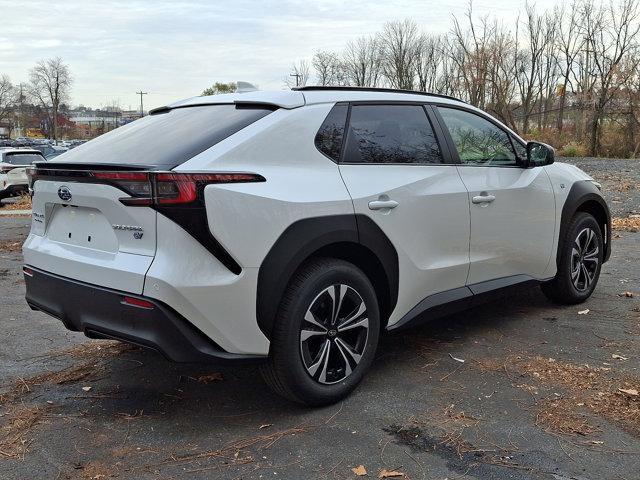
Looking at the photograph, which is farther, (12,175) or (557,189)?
(12,175)

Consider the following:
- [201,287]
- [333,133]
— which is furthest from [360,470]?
[333,133]

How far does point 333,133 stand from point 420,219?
764 mm

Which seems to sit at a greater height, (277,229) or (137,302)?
(277,229)

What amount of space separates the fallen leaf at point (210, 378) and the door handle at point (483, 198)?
2053 millimetres

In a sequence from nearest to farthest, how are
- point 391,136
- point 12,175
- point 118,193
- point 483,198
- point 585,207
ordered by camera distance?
1. point 118,193
2. point 391,136
3. point 483,198
4. point 585,207
5. point 12,175

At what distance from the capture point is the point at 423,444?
9.91 ft

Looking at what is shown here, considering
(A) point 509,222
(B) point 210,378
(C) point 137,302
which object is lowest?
(B) point 210,378

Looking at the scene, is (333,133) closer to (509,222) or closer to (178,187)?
(178,187)

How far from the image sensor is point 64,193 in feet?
10.8

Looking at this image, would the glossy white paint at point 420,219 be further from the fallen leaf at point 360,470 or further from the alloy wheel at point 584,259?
the alloy wheel at point 584,259

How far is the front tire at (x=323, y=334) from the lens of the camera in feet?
10.4

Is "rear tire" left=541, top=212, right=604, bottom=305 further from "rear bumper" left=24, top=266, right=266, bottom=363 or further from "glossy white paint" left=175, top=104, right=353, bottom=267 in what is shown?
"rear bumper" left=24, top=266, right=266, bottom=363

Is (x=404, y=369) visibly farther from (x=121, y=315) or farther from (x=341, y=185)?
(x=121, y=315)

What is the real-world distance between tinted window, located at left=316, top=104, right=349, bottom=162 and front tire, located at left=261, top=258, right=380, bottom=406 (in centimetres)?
62
